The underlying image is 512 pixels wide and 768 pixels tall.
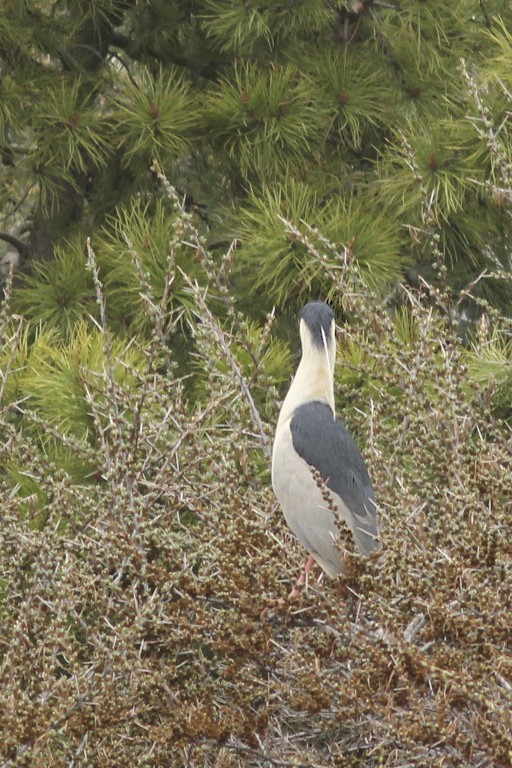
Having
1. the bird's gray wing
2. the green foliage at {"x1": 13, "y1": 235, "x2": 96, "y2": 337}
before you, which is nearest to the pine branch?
the green foliage at {"x1": 13, "y1": 235, "x2": 96, "y2": 337}

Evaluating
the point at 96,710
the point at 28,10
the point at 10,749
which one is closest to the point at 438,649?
the point at 96,710

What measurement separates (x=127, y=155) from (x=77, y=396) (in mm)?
1651

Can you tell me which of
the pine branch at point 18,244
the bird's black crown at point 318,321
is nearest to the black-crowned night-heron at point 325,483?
the bird's black crown at point 318,321

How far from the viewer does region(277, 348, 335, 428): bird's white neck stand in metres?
2.33

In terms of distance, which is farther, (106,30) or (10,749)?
(106,30)

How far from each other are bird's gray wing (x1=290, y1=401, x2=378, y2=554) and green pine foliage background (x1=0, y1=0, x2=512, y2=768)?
5 centimetres

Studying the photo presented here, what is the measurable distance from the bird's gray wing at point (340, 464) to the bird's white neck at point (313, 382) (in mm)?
63

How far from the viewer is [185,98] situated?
4.07 meters

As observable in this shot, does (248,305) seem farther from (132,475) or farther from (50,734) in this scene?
(50,734)

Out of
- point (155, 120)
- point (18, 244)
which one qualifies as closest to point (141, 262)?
point (155, 120)

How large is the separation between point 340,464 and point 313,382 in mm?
208

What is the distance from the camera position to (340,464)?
220cm

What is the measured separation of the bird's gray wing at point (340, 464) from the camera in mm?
2164

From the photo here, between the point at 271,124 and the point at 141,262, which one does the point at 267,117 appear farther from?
the point at 141,262
